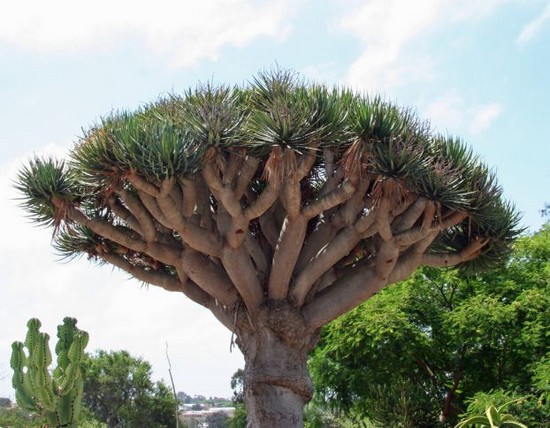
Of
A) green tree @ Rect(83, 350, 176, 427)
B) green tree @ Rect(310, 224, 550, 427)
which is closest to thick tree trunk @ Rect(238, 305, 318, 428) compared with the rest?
green tree @ Rect(310, 224, 550, 427)

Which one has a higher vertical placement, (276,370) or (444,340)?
(444,340)

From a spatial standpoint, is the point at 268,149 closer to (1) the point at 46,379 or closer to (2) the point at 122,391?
(1) the point at 46,379

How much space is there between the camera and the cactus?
349 inches

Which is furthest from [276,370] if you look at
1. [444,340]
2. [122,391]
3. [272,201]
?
[122,391]

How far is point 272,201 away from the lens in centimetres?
868

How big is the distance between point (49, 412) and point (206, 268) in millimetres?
2417

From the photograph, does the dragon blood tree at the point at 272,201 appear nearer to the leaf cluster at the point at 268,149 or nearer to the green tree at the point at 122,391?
the leaf cluster at the point at 268,149

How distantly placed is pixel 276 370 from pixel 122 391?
2962 centimetres

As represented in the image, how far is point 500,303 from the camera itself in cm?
1509

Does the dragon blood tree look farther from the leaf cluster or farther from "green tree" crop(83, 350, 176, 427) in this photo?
"green tree" crop(83, 350, 176, 427)

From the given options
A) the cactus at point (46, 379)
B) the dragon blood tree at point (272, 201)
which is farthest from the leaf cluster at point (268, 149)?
the cactus at point (46, 379)

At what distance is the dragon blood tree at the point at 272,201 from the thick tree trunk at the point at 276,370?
0.6 inches

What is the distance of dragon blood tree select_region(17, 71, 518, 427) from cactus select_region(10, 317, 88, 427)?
50.2 inches

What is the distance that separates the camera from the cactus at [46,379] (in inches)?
349
